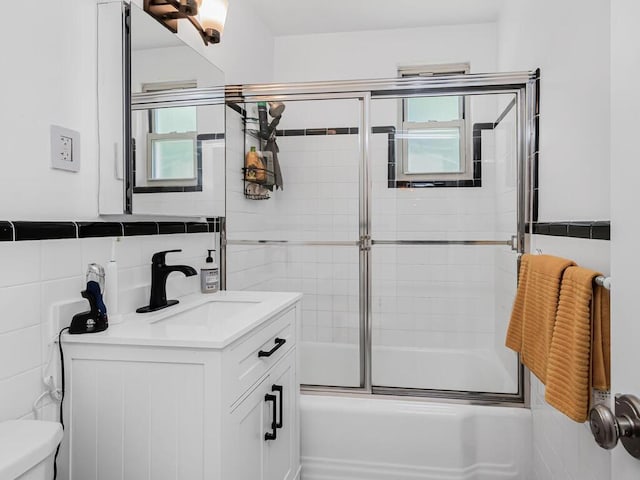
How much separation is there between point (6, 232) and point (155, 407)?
1.77 ft

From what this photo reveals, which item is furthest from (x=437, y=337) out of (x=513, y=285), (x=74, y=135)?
(x=74, y=135)

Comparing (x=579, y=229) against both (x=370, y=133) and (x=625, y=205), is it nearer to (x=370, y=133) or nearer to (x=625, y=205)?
(x=625, y=205)

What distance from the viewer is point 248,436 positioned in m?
1.24

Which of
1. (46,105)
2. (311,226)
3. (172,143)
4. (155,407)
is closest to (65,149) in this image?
(46,105)

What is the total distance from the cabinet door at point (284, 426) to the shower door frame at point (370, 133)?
0.46 metres

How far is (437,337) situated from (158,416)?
1.81 meters

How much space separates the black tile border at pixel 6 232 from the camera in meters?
0.98

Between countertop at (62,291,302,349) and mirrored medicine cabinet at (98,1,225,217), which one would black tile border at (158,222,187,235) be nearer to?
mirrored medicine cabinet at (98,1,225,217)

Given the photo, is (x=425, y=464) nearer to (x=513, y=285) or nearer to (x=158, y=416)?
(x=513, y=285)

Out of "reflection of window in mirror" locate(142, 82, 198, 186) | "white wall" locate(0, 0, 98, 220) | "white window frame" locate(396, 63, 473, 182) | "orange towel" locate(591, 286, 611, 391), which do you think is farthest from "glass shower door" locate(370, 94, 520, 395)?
"white wall" locate(0, 0, 98, 220)

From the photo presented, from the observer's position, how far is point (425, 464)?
1.93 metres

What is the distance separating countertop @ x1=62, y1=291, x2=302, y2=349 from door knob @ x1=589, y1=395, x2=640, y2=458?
772 mm

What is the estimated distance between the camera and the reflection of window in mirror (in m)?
1.57

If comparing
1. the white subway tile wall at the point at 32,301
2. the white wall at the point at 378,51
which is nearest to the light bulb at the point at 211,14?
the white subway tile wall at the point at 32,301
